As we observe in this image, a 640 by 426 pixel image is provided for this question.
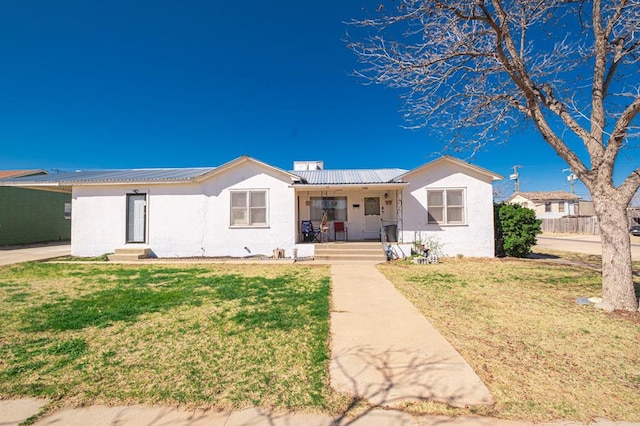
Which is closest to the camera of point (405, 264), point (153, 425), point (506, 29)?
point (153, 425)

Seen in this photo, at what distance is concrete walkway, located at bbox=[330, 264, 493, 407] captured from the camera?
270 cm

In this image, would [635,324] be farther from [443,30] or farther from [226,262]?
[226,262]

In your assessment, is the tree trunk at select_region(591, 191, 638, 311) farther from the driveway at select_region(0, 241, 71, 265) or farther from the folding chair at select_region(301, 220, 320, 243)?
the driveway at select_region(0, 241, 71, 265)

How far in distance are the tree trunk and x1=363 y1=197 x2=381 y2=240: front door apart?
9147 millimetres

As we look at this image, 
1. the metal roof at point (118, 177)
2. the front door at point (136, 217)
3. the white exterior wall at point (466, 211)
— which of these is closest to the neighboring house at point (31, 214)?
the metal roof at point (118, 177)

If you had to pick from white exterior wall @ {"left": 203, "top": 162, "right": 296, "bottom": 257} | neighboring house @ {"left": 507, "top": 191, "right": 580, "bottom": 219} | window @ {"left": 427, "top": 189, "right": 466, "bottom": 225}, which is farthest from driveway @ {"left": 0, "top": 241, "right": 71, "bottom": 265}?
neighboring house @ {"left": 507, "top": 191, "right": 580, "bottom": 219}

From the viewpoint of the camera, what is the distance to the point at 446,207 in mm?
12273

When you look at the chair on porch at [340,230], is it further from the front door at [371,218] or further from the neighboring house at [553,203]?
the neighboring house at [553,203]

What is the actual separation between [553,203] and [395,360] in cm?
4850

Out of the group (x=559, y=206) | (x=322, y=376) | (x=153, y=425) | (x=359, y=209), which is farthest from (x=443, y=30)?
(x=559, y=206)

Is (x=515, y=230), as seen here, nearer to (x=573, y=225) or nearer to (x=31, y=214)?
(x=573, y=225)

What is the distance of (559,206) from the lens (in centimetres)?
4016

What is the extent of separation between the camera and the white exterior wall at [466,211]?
1208 centimetres

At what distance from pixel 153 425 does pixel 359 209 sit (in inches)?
495
